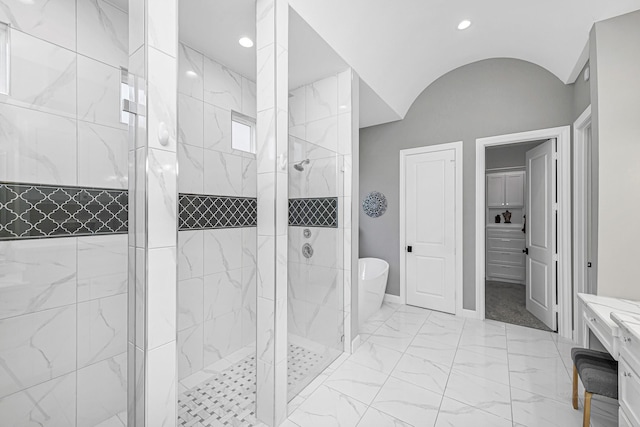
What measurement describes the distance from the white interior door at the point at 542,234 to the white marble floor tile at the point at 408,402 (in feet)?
6.84

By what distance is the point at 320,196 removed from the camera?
2311mm

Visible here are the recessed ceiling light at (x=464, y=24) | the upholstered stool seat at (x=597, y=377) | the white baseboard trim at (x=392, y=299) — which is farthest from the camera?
the white baseboard trim at (x=392, y=299)

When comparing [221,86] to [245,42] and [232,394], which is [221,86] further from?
[232,394]

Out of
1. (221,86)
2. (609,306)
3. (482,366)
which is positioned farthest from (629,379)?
(221,86)

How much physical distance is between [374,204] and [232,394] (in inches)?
118

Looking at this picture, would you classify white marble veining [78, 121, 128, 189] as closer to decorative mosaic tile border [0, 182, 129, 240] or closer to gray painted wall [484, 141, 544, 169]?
decorative mosaic tile border [0, 182, 129, 240]

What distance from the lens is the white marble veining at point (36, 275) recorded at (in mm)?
1025

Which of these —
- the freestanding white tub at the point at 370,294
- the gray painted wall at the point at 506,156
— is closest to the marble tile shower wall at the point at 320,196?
the freestanding white tub at the point at 370,294

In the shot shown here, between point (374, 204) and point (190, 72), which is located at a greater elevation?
point (190, 72)

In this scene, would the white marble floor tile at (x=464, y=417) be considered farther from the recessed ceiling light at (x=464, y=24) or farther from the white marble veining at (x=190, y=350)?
the recessed ceiling light at (x=464, y=24)

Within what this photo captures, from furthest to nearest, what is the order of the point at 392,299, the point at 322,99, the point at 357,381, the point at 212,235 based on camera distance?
the point at 392,299 → the point at 322,99 → the point at 212,235 → the point at 357,381

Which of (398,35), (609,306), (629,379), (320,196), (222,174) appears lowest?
(629,379)

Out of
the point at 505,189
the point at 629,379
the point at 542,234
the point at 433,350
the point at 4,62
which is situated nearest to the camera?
the point at 4,62

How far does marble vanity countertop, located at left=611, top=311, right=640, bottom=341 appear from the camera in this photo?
1.27 m
